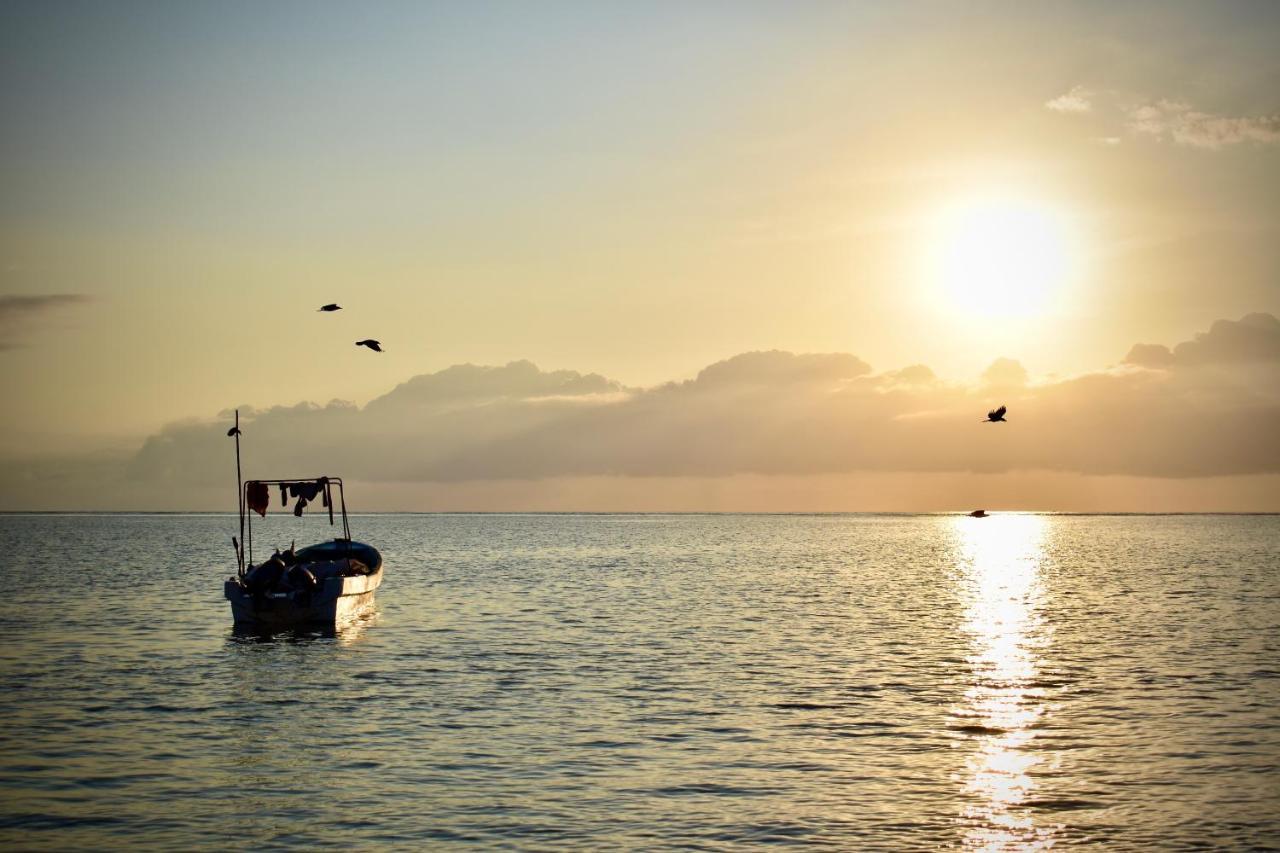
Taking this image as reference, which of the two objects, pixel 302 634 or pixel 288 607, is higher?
pixel 288 607

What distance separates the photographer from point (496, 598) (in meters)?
70.1

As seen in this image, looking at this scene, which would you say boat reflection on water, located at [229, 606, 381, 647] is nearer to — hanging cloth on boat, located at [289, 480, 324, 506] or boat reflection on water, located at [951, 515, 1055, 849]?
hanging cloth on boat, located at [289, 480, 324, 506]

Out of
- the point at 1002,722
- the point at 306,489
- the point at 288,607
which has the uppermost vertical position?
the point at 306,489

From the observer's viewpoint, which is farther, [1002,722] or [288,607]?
[288,607]

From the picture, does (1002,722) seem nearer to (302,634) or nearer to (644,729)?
(644,729)

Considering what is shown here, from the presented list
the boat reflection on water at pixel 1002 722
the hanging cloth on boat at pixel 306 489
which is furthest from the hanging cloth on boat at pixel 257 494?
the boat reflection on water at pixel 1002 722

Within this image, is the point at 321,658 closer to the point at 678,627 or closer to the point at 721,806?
the point at 678,627

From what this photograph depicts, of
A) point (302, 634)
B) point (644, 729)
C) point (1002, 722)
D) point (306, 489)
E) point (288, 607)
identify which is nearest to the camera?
point (644, 729)

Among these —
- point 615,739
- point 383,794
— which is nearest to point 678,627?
point 615,739

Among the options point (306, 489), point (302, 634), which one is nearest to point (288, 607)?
point (302, 634)

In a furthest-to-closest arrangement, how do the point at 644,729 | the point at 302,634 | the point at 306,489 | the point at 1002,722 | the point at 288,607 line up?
the point at 306,489
the point at 302,634
the point at 288,607
the point at 1002,722
the point at 644,729

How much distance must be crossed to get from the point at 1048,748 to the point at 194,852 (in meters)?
18.4

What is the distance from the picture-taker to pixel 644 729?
28.7 meters

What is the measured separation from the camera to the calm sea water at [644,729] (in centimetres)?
2091
